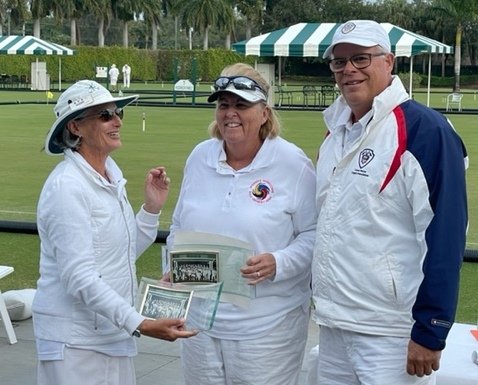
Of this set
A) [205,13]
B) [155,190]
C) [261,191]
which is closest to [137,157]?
[155,190]

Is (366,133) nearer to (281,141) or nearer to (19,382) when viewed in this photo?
(281,141)

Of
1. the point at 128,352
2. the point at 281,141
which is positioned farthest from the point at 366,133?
the point at 128,352

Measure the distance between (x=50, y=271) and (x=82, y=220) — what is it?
261 mm

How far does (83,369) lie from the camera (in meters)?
3.31

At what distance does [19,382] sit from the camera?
18.0 ft

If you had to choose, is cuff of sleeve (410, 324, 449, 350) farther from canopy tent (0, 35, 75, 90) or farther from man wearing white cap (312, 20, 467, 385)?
canopy tent (0, 35, 75, 90)

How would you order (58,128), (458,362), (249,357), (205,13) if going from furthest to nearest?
(205,13), (458,362), (249,357), (58,128)

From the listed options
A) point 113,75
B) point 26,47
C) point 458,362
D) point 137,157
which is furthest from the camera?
point 113,75

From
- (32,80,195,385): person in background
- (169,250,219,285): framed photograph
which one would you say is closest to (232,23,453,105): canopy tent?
(169,250,219,285): framed photograph

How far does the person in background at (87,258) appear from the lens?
3188 millimetres

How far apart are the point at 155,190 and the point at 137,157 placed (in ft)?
45.0

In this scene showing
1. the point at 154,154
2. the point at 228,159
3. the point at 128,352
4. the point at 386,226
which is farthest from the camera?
the point at 154,154

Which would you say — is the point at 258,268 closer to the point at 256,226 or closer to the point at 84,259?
the point at 256,226

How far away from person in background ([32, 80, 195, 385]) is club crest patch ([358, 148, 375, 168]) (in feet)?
2.62
